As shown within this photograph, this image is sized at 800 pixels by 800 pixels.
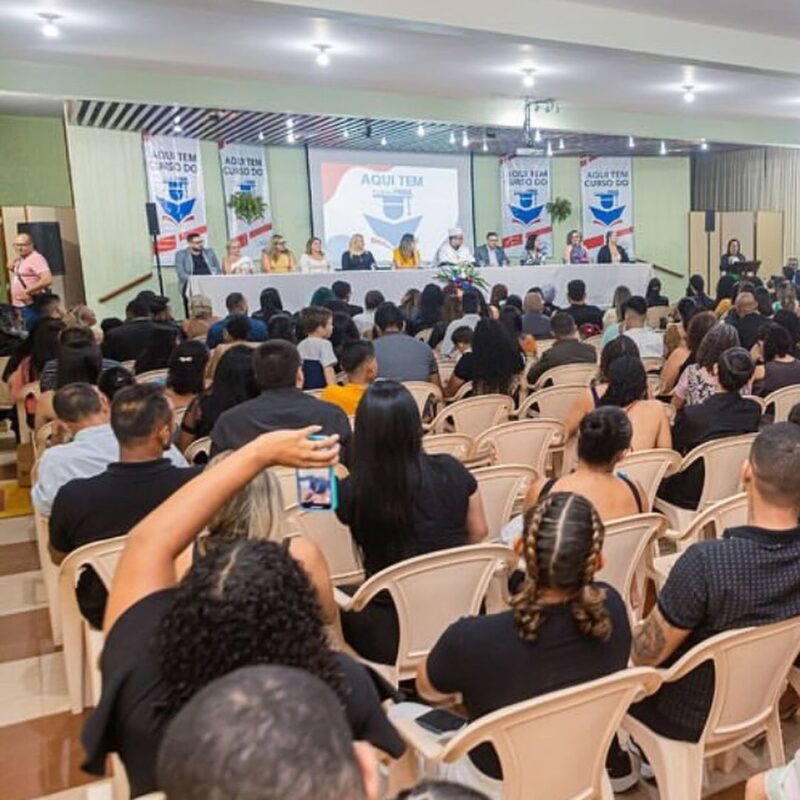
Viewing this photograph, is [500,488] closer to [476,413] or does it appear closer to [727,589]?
[727,589]

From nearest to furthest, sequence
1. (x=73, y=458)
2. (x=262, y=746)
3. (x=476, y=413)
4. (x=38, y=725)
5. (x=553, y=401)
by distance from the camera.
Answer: (x=262, y=746), (x=38, y=725), (x=73, y=458), (x=476, y=413), (x=553, y=401)

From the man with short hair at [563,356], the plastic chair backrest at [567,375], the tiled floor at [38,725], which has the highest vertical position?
the man with short hair at [563,356]

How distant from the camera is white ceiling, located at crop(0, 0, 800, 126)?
621 centimetres

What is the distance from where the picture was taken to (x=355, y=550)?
3.06m

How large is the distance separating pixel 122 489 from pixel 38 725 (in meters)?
1.01

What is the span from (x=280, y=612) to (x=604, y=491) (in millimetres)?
1800

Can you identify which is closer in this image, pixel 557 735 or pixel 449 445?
pixel 557 735

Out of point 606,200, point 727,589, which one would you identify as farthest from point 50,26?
point 606,200

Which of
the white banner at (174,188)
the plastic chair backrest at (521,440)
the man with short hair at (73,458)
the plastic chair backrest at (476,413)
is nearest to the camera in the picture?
the man with short hair at (73,458)

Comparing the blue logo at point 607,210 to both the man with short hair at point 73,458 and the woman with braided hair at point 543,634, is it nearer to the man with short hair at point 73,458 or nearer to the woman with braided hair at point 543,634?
the man with short hair at point 73,458

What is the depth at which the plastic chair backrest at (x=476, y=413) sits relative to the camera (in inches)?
191

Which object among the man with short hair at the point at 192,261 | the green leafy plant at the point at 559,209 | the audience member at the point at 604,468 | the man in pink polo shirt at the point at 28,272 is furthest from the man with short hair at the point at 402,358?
the green leafy plant at the point at 559,209

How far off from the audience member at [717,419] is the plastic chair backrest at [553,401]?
1116mm

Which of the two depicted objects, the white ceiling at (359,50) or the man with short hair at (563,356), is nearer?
the man with short hair at (563,356)
